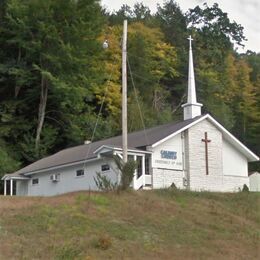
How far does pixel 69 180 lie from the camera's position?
119 ft

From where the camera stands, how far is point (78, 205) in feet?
68.5

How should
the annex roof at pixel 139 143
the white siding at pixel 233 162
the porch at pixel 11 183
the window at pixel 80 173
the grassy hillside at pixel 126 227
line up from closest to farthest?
the grassy hillside at pixel 126 227
the annex roof at pixel 139 143
the window at pixel 80 173
the white siding at pixel 233 162
the porch at pixel 11 183

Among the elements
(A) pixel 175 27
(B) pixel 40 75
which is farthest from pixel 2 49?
(A) pixel 175 27

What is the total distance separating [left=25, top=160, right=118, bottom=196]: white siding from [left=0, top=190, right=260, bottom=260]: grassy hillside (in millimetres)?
9530

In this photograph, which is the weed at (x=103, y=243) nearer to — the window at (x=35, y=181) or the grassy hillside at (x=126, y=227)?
the grassy hillside at (x=126, y=227)

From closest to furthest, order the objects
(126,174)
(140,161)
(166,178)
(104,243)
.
Answer: (104,243) < (126,174) < (140,161) < (166,178)

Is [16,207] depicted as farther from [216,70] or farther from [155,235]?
[216,70]

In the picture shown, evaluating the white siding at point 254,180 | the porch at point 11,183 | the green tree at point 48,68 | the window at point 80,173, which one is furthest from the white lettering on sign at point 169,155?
the green tree at point 48,68

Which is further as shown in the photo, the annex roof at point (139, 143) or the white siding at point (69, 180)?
the white siding at point (69, 180)

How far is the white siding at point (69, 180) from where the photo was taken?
33.9m

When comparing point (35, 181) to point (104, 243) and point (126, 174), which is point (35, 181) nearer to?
point (126, 174)

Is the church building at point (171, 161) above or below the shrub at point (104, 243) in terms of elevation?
above

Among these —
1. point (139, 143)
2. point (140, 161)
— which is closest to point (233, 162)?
point (139, 143)

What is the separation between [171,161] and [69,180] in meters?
6.27
